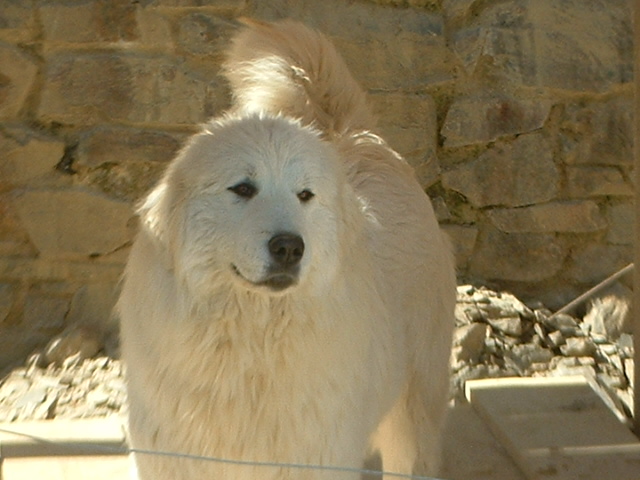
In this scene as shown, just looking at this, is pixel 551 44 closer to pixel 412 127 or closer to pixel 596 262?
pixel 412 127

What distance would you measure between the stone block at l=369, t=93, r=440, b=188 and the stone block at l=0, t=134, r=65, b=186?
63.1 inches

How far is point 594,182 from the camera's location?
189 inches

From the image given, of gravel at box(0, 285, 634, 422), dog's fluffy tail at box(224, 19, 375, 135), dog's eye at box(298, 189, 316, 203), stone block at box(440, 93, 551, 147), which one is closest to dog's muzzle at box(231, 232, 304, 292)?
dog's eye at box(298, 189, 316, 203)

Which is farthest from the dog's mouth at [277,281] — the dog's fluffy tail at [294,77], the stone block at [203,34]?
the stone block at [203,34]

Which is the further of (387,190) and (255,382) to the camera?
(387,190)

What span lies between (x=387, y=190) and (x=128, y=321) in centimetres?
116

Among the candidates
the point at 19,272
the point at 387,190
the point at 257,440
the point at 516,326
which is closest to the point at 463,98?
the point at 516,326

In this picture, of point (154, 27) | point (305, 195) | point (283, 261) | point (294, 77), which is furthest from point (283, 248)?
point (154, 27)

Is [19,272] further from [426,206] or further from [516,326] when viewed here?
[516,326]

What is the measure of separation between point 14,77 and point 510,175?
8.34 ft

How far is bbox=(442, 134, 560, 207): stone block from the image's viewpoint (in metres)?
4.80

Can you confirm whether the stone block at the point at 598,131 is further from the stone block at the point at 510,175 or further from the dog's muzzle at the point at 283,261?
the dog's muzzle at the point at 283,261

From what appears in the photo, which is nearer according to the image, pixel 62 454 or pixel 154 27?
pixel 62 454

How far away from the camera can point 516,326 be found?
179 inches
